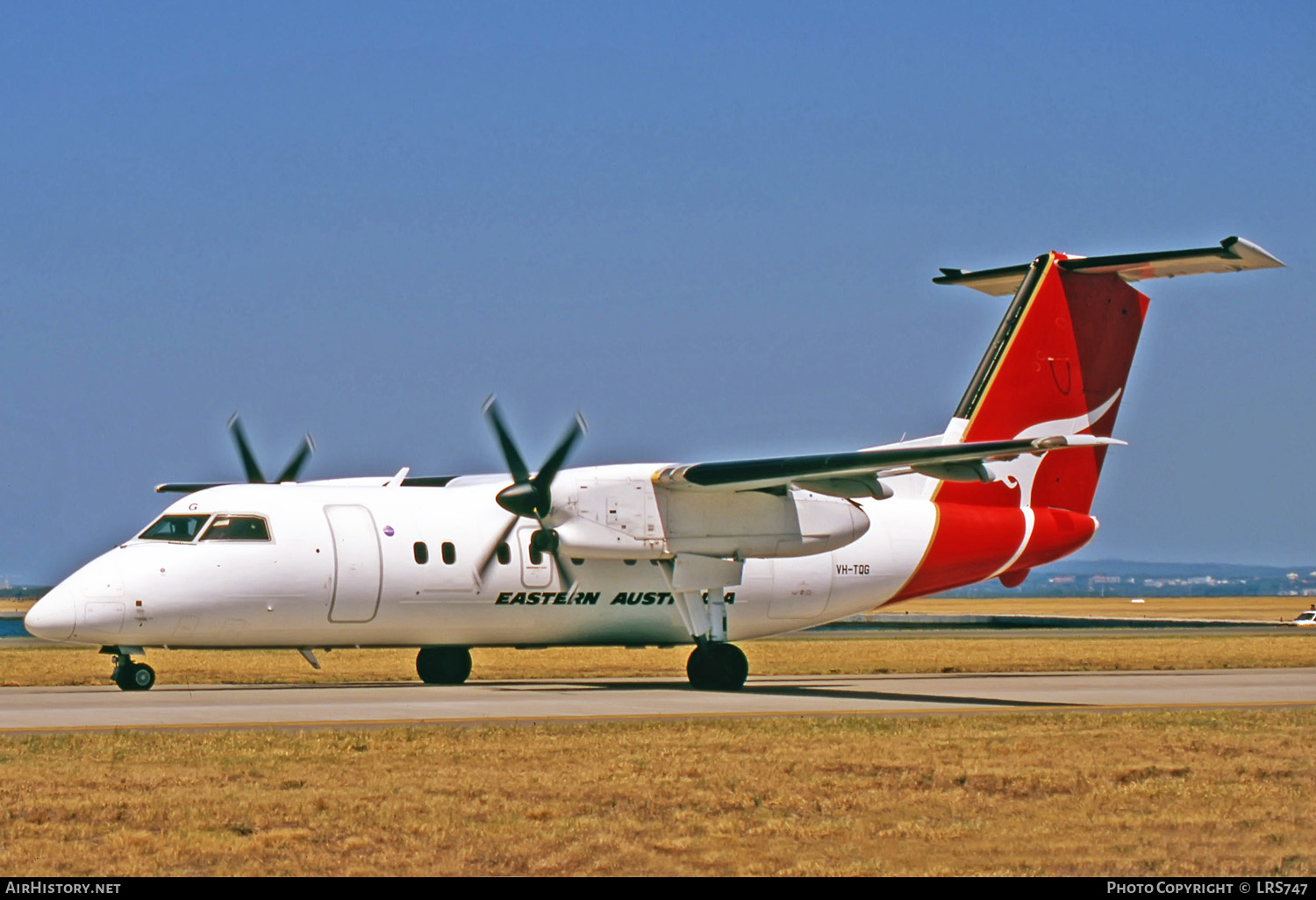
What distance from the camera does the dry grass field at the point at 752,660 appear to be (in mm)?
30125

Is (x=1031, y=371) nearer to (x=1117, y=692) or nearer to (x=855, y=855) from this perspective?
(x=1117, y=692)

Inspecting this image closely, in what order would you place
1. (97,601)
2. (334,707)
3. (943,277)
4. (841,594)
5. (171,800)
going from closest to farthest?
(171,800), (334,707), (97,601), (841,594), (943,277)

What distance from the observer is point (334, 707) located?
19375 mm

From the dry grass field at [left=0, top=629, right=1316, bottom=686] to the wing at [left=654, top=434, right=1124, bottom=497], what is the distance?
7843 millimetres

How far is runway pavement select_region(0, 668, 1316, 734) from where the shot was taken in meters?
17.8

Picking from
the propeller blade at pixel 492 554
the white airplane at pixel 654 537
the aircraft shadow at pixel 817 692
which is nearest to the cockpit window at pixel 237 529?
the white airplane at pixel 654 537

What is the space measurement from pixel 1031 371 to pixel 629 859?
19.4 m

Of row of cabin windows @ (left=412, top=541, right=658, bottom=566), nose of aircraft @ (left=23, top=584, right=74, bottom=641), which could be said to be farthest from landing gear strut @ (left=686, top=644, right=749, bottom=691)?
nose of aircraft @ (left=23, top=584, right=74, bottom=641)

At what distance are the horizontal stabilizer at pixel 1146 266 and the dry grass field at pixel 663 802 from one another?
10583 millimetres

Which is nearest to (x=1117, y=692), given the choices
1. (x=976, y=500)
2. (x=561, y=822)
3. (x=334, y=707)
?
(x=976, y=500)

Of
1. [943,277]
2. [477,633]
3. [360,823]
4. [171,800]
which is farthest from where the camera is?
[943,277]

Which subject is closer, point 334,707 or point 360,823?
point 360,823

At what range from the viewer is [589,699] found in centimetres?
2155

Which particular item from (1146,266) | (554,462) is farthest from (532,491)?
(1146,266)
